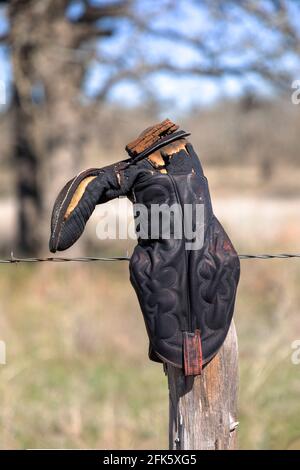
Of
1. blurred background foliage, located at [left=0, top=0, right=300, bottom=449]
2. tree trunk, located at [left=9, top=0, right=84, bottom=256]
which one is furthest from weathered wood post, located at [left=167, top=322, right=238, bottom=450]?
tree trunk, located at [left=9, top=0, right=84, bottom=256]

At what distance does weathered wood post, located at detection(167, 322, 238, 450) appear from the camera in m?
1.88

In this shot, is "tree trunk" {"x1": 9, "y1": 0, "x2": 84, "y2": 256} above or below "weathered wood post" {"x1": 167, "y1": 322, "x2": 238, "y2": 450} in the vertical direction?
above

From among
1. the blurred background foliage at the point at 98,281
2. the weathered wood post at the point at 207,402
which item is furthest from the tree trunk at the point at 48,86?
the weathered wood post at the point at 207,402

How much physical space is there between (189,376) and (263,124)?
1804cm

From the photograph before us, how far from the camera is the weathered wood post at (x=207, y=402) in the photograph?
1877 millimetres

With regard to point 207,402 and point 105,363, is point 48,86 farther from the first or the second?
point 207,402

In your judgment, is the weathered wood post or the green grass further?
the green grass

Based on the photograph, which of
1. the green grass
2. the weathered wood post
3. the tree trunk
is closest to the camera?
the weathered wood post

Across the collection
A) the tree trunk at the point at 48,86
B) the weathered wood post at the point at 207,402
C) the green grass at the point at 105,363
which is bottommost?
the green grass at the point at 105,363

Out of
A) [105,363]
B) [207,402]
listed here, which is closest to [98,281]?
[105,363]

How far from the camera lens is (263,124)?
1914cm

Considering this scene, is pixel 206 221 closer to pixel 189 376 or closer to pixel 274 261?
pixel 189 376

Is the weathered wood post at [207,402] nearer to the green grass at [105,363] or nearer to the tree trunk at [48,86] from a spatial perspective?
the green grass at [105,363]

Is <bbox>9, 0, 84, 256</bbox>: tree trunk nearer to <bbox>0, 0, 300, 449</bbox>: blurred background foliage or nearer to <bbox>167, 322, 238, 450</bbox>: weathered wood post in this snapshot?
<bbox>0, 0, 300, 449</bbox>: blurred background foliage
